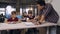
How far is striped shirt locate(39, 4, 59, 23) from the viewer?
2.37 m

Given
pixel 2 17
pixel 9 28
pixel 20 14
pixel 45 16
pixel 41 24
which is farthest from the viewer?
pixel 20 14

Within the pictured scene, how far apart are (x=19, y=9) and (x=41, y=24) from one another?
1363 mm

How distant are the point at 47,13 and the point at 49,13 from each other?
8cm

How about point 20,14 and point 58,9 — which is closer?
point 58,9

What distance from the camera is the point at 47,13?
239cm

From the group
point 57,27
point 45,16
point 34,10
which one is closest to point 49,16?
point 45,16

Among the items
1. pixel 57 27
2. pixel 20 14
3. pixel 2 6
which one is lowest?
pixel 57 27

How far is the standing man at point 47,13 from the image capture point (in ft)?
7.64

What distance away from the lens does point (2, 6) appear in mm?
3344

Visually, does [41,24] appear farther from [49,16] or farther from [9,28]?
[9,28]

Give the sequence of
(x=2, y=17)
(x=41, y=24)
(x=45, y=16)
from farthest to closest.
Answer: (x=2, y=17) < (x=45, y=16) < (x=41, y=24)

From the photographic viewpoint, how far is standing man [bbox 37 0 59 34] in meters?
2.33

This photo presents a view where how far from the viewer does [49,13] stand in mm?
2451

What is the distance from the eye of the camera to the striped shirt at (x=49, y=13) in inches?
93.2
